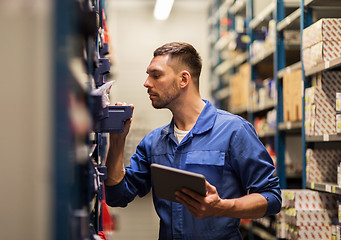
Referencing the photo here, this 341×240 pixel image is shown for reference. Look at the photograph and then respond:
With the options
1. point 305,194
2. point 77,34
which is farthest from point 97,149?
point 305,194

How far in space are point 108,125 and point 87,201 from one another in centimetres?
57

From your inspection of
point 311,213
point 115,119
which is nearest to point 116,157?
point 115,119

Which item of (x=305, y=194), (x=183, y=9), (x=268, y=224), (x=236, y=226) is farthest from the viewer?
(x=183, y=9)

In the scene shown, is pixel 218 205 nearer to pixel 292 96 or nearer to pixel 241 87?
pixel 292 96

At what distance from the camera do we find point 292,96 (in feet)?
14.0

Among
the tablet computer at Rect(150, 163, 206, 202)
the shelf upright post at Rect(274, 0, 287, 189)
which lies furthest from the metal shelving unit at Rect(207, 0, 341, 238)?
the tablet computer at Rect(150, 163, 206, 202)

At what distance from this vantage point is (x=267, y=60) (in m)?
5.52

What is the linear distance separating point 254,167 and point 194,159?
13.1 inches

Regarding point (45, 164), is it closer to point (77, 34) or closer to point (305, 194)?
point (77, 34)

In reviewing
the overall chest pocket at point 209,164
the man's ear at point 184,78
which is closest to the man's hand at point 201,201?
the overall chest pocket at point 209,164

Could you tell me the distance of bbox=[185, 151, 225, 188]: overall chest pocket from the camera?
96.7 inches

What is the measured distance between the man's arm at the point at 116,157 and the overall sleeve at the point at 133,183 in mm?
45

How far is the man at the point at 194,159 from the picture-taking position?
2383 millimetres

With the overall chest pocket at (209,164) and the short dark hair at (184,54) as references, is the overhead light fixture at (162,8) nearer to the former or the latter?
the short dark hair at (184,54)
